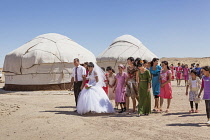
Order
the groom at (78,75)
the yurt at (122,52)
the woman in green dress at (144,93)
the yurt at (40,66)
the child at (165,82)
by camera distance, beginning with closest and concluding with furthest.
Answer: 1. the woman in green dress at (144,93)
2. the child at (165,82)
3. the groom at (78,75)
4. the yurt at (40,66)
5. the yurt at (122,52)

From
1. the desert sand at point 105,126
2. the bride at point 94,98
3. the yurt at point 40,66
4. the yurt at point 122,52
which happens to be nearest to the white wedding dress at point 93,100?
the bride at point 94,98

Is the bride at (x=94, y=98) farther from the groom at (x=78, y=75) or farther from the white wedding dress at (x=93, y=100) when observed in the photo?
the groom at (x=78, y=75)

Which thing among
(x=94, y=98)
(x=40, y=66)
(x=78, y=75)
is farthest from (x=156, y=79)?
(x=40, y=66)

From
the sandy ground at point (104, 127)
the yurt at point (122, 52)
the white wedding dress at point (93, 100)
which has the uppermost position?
the yurt at point (122, 52)

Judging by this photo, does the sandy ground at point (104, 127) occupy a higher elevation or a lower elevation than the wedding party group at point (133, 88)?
lower

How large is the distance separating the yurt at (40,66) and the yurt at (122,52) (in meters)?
4.81

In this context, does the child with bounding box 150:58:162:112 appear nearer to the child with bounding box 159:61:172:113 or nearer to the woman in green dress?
the child with bounding box 159:61:172:113

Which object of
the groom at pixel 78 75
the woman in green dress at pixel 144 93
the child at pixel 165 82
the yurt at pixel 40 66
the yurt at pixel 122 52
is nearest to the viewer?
the woman in green dress at pixel 144 93

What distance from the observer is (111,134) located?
14.2 feet

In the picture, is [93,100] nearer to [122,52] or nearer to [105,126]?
[105,126]

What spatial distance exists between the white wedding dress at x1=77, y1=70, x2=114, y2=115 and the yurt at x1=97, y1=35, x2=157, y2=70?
11.3m

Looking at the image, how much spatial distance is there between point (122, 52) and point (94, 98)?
1223cm

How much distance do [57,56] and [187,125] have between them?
351 inches

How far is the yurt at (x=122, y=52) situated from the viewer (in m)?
18.0
